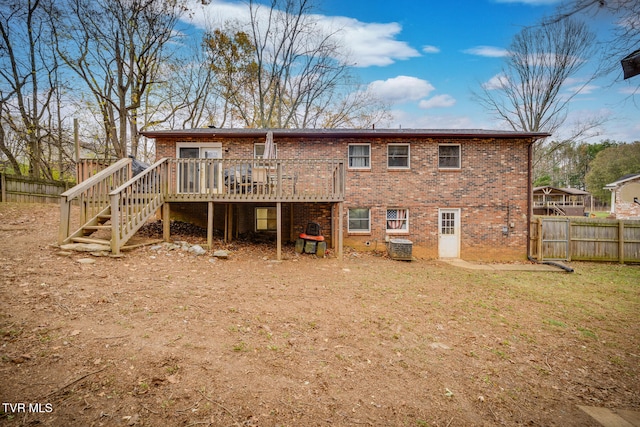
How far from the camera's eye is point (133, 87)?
16.8m

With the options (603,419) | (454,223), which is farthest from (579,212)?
(603,419)

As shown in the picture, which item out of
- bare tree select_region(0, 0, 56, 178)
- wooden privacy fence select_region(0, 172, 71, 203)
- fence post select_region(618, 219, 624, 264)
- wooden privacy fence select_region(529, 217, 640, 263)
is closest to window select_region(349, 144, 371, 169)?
wooden privacy fence select_region(529, 217, 640, 263)

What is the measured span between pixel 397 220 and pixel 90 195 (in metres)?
10.2

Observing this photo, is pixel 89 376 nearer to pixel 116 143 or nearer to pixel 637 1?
pixel 637 1

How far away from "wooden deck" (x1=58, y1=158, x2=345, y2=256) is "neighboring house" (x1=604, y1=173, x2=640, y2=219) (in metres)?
32.5

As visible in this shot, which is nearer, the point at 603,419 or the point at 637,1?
the point at 637,1

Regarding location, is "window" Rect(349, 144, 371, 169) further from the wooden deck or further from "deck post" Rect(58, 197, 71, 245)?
"deck post" Rect(58, 197, 71, 245)

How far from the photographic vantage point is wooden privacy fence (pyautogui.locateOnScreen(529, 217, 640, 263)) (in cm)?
1204

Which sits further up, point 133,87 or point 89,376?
point 133,87

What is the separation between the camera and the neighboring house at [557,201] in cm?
2806

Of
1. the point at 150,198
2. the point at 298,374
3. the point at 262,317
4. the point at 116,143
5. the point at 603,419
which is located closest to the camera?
the point at 603,419

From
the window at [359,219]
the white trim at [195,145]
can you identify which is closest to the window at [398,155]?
the window at [359,219]

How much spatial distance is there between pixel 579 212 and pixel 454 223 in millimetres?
28362

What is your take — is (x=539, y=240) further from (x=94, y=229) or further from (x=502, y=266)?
(x=94, y=229)
